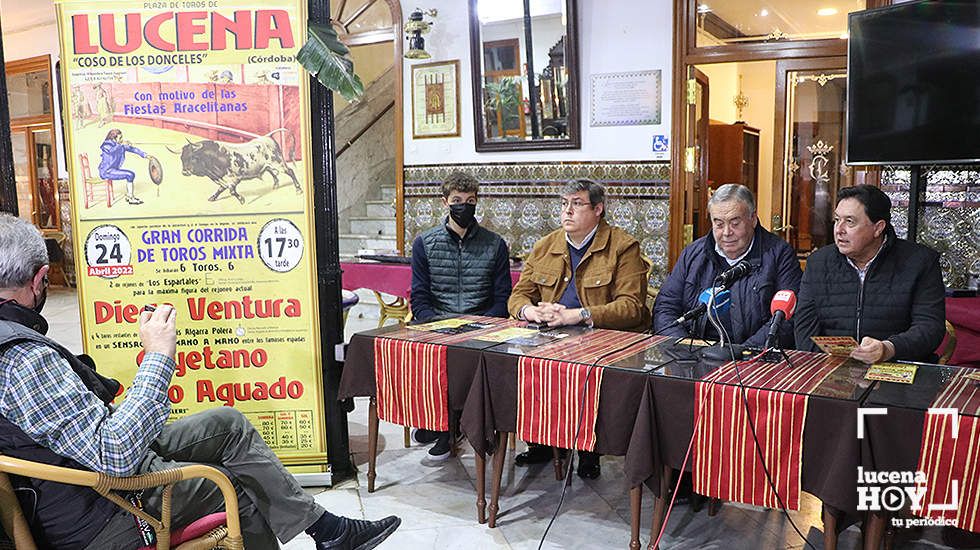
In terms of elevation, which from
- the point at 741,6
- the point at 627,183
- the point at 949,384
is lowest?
the point at 949,384

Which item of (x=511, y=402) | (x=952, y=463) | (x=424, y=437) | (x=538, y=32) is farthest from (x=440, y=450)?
(x=538, y=32)

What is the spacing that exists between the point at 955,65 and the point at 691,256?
2176 mm

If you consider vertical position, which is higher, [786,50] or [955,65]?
[786,50]

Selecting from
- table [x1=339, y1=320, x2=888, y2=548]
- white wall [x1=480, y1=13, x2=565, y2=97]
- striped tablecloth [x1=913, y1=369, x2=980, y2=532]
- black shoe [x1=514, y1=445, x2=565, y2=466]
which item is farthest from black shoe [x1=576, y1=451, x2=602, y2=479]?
white wall [x1=480, y1=13, x2=565, y2=97]

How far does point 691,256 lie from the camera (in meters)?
3.15

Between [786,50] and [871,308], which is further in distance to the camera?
[786,50]

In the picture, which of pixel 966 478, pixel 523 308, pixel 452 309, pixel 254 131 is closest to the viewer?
pixel 966 478

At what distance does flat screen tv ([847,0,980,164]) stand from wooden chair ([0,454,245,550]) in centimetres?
407

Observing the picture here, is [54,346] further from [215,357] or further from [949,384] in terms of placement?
[949,384]

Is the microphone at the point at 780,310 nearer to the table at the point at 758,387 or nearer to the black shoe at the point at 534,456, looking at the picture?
the table at the point at 758,387

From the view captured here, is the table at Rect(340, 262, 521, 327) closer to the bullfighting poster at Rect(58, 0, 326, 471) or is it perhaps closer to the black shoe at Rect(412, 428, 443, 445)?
the black shoe at Rect(412, 428, 443, 445)

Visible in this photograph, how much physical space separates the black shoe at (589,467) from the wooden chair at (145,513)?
71.4 inches

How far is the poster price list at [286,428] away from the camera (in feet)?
10.3

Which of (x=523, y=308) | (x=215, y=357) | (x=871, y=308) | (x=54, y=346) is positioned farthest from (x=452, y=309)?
(x=54, y=346)
